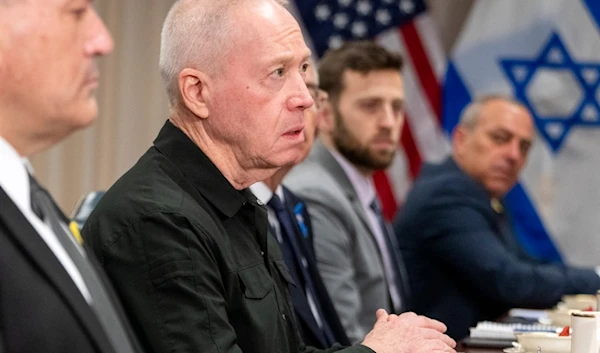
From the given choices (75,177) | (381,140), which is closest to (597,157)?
(381,140)

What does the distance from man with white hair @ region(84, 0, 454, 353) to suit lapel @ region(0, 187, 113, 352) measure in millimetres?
569

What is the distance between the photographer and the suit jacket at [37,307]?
1230 mm

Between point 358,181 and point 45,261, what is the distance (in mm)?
2892

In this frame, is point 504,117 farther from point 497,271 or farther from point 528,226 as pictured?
point 528,226

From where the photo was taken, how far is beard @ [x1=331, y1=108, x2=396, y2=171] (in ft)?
13.4

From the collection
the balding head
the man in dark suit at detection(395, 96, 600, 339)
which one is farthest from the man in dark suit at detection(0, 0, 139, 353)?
the balding head

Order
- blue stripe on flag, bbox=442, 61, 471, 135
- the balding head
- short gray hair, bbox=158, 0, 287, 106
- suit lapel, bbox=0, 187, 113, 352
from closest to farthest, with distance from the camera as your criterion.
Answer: suit lapel, bbox=0, 187, 113, 352 < short gray hair, bbox=158, 0, 287, 106 < the balding head < blue stripe on flag, bbox=442, 61, 471, 135

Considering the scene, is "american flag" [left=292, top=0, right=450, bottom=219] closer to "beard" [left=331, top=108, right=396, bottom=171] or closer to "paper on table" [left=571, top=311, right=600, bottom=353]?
"beard" [left=331, top=108, right=396, bottom=171]

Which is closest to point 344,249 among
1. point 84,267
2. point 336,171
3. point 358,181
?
point 336,171

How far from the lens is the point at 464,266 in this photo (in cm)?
417

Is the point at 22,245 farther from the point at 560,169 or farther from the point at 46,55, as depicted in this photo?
the point at 560,169

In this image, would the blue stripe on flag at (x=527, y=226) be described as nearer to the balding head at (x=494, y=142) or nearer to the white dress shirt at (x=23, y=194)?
the balding head at (x=494, y=142)

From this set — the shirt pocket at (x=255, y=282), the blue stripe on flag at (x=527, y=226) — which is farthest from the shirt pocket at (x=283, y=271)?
the blue stripe on flag at (x=527, y=226)

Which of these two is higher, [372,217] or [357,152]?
[357,152]
